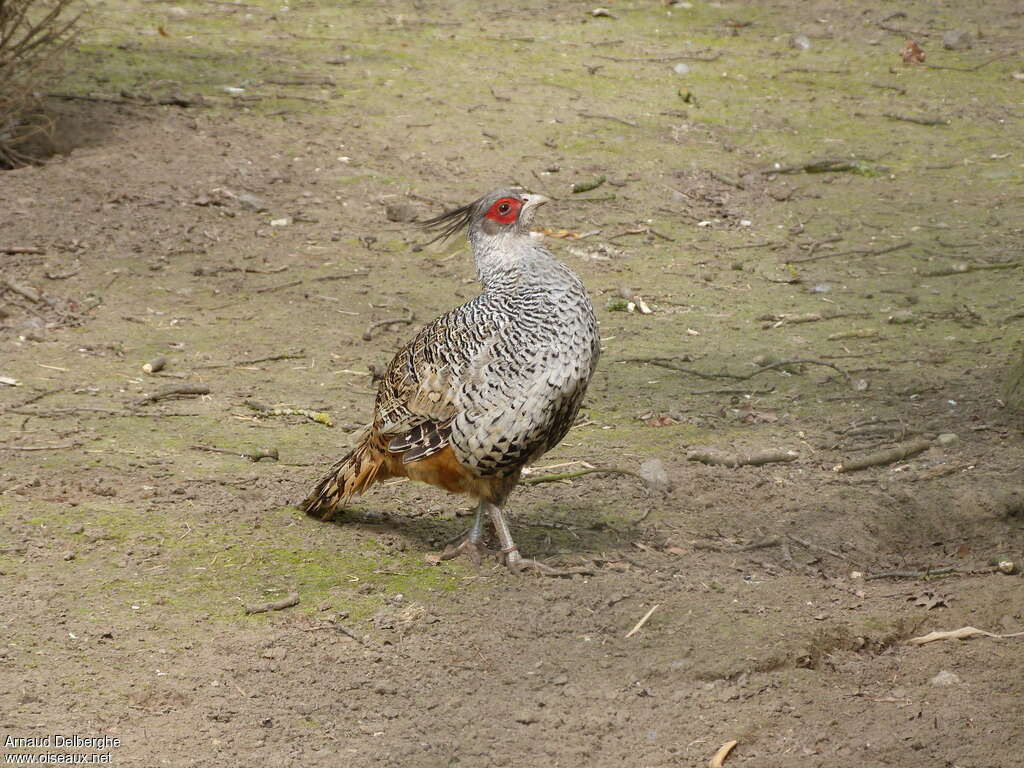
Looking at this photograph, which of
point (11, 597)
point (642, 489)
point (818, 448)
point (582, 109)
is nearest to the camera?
point (11, 597)

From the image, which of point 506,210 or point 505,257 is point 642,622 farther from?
point 506,210

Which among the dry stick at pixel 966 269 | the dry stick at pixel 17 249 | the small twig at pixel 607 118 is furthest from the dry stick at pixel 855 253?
the dry stick at pixel 17 249

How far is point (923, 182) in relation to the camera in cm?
902

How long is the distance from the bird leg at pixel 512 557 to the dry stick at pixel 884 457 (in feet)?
4.87

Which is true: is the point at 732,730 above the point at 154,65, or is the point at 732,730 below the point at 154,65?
below

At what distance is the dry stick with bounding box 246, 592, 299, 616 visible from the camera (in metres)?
4.18

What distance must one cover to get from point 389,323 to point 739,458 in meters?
2.36

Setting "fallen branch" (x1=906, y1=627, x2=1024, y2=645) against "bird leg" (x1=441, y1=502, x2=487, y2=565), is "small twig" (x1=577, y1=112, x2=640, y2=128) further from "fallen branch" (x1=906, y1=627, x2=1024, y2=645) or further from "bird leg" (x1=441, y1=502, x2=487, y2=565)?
"fallen branch" (x1=906, y1=627, x2=1024, y2=645)

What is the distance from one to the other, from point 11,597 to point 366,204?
4818 mm

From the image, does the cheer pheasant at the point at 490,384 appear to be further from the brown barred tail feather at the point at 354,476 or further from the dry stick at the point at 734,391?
the dry stick at the point at 734,391

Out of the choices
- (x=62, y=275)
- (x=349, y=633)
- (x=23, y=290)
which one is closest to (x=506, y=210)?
(x=349, y=633)

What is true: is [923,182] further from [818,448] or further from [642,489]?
[642,489]

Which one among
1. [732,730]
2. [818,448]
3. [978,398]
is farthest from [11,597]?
[978,398]

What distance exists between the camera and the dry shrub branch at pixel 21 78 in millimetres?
7852
